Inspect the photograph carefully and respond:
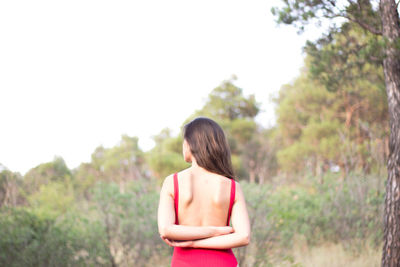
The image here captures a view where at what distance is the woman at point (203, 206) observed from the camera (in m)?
2.17

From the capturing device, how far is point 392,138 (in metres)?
4.57

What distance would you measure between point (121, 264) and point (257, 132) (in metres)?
24.6

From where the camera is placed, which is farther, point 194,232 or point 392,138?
point 392,138

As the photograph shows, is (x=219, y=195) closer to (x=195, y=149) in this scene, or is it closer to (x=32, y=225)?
(x=195, y=149)

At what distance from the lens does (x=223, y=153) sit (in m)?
2.25

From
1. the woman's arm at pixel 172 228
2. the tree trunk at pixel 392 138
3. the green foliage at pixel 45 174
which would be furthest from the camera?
the green foliage at pixel 45 174

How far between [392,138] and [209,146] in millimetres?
3102

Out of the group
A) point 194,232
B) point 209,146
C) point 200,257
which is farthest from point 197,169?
point 200,257

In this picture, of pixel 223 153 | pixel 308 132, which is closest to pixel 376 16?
pixel 223 153

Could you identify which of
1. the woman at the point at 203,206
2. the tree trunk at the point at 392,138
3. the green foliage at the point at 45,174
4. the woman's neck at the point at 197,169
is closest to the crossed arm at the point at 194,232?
the woman at the point at 203,206

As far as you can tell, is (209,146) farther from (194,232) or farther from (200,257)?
(200,257)

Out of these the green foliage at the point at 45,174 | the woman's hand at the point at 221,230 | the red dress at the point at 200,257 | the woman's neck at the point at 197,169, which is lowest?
the red dress at the point at 200,257

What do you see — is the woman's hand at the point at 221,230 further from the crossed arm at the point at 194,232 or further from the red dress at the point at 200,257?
the red dress at the point at 200,257

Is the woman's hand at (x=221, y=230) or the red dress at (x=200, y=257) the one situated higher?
the woman's hand at (x=221, y=230)
